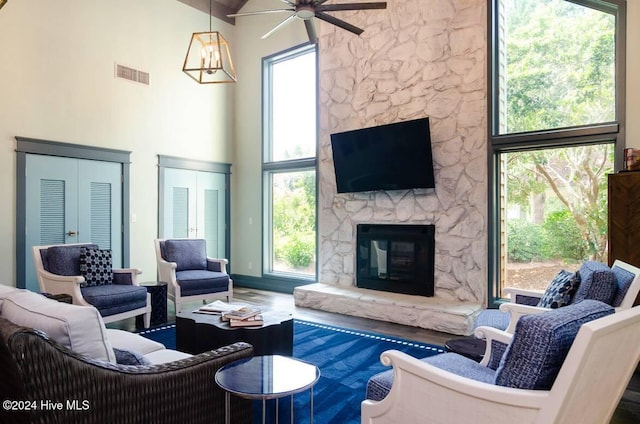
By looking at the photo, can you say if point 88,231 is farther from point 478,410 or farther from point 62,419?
point 478,410

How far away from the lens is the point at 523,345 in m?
1.39

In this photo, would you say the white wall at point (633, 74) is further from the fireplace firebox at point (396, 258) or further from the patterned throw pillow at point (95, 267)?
the patterned throw pillow at point (95, 267)

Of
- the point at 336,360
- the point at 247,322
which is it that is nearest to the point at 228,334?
the point at 247,322

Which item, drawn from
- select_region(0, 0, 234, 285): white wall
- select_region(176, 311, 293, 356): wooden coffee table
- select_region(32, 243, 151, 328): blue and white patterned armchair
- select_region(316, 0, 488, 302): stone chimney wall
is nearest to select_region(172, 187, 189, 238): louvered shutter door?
select_region(0, 0, 234, 285): white wall

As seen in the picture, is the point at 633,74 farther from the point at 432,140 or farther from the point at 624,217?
the point at 432,140

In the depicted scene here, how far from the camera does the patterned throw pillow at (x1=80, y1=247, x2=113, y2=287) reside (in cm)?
448

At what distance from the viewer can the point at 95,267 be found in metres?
4.54

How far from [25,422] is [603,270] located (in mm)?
2949

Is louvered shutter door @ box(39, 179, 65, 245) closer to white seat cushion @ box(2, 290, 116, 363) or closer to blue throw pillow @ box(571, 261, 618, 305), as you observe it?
white seat cushion @ box(2, 290, 116, 363)

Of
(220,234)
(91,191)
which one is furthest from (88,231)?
(220,234)

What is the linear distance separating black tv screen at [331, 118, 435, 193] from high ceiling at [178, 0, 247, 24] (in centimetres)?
332

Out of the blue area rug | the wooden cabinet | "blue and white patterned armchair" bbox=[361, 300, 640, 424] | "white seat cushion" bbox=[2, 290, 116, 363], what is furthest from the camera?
the wooden cabinet

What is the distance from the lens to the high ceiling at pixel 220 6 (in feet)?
22.7

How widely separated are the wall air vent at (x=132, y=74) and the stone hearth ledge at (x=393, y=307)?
3784 mm
